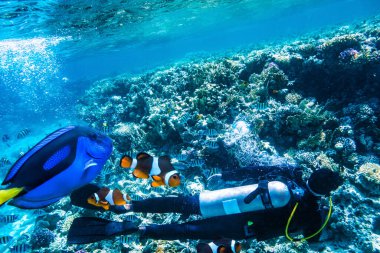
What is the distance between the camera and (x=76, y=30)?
82.5 ft

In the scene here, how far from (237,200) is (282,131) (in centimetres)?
362

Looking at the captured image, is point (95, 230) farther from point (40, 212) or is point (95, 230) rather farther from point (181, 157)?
point (40, 212)

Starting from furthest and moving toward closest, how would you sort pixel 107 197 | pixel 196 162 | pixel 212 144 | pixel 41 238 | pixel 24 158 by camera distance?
pixel 41 238 < pixel 212 144 < pixel 196 162 < pixel 107 197 < pixel 24 158

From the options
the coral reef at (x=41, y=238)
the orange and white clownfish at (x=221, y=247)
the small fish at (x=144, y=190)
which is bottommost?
the coral reef at (x=41, y=238)

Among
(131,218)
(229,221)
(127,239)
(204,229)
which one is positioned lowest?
(131,218)

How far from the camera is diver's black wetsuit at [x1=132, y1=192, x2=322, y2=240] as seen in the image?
4.11m

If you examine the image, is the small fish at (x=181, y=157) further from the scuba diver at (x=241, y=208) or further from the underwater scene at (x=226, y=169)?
the scuba diver at (x=241, y=208)

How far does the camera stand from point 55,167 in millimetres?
1397

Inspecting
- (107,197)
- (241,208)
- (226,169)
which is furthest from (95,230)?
(226,169)

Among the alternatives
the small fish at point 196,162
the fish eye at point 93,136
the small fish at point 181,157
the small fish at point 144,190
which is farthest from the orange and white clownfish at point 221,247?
the small fish at point 144,190

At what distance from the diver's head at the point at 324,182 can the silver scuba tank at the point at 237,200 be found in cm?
43

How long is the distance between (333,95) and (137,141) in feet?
22.0

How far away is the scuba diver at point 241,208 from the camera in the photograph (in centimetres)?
409

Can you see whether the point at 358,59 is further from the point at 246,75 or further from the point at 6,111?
the point at 6,111
